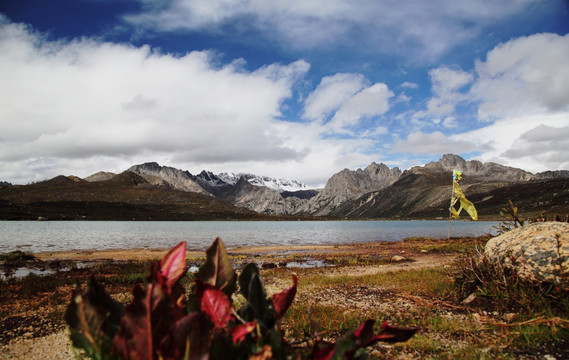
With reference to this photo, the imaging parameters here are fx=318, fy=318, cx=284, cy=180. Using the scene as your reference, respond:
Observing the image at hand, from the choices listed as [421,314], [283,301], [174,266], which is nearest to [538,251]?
[421,314]

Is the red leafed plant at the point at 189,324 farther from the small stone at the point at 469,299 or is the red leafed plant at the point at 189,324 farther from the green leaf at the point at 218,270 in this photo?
the small stone at the point at 469,299

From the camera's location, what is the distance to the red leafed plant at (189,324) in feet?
4.78

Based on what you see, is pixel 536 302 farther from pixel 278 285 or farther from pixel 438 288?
pixel 278 285

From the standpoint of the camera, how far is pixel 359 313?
27.9ft

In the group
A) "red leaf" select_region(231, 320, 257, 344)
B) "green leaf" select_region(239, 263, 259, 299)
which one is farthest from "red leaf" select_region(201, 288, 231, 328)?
"green leaf" select_region(239, 263, 259, 299)

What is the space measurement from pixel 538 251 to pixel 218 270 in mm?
9033

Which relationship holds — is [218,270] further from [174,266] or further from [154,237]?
[154,237]

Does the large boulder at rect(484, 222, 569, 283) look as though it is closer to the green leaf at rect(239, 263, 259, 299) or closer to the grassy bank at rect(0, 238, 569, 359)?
the grassy bank at rect(0, 238, 569, 359)

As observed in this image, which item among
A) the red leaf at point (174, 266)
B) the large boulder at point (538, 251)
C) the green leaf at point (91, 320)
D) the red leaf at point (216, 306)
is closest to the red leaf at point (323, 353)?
the red leaf at point (216, 306)

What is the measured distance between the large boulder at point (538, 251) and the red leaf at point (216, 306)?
27.5ft

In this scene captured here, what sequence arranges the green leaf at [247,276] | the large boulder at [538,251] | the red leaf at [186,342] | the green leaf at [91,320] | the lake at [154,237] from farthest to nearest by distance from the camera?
the lake at [154,237] < the large boulder at [538,251] < the green leaf at [247,276] < the green leaf at [91,320] < the red leaf at [186,342]

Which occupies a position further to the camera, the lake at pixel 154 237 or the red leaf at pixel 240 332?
the lake at pixel 154 237

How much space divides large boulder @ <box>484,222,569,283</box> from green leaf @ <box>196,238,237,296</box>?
27.2 ft

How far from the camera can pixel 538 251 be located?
793 cm
